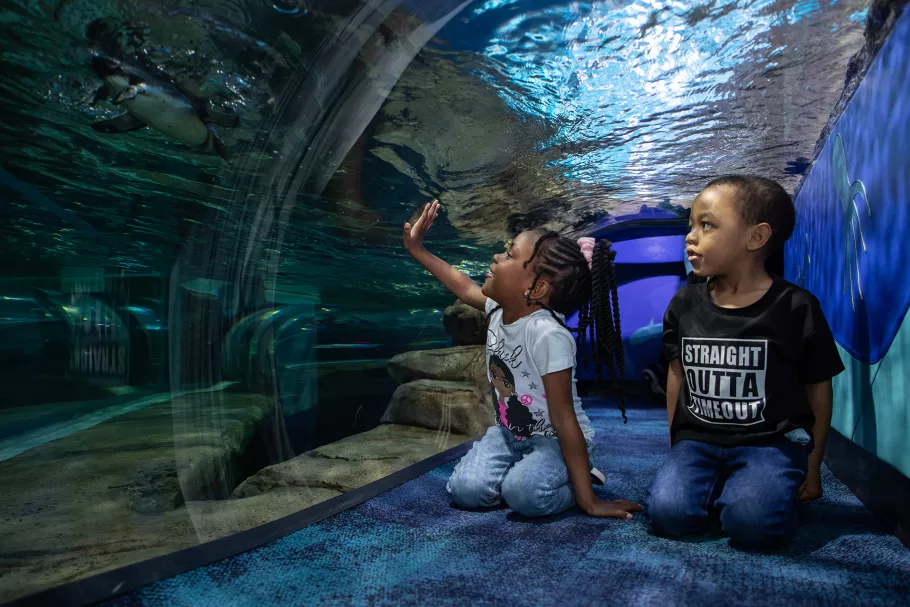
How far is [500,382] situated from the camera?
271 cm

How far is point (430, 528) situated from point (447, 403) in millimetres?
3822

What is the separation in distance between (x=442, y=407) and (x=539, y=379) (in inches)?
143

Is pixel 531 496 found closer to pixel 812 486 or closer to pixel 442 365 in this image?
pixel 812 486

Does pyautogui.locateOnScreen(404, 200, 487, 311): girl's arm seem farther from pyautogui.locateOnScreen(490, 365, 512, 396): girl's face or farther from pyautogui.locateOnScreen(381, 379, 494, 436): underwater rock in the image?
pyautogui.locateOnScreen(381, 379, 494, 436): underwater rock

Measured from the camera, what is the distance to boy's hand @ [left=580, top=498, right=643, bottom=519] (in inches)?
86.5

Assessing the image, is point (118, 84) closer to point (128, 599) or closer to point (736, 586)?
point (128, 599)

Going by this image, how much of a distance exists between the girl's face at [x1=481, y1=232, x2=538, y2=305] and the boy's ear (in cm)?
100

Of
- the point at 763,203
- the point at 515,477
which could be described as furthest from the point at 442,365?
the point at 763,203

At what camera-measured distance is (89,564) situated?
218 cm

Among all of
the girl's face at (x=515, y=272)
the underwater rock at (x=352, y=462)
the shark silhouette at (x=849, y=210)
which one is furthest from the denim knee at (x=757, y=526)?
the underwater rock at (x=352, y=462)

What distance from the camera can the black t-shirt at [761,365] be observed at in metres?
2.06

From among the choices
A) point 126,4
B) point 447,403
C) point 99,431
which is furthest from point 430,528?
point 99,431

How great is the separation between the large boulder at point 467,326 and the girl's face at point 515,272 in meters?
4.71

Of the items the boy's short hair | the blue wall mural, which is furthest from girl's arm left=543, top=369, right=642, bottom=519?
the blue wall mural
